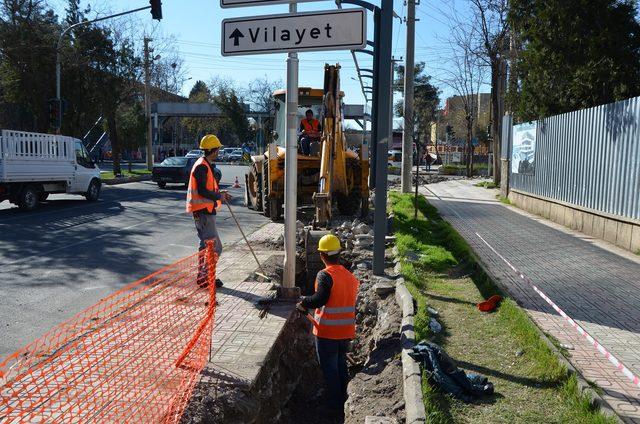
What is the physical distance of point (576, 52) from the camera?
15312 mm

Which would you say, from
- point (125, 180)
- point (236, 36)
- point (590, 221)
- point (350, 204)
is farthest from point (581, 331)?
point (125, 180)

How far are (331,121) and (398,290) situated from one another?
6106 mm

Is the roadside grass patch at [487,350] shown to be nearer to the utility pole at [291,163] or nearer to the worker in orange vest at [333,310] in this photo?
the worker in orange vest at [333,310]

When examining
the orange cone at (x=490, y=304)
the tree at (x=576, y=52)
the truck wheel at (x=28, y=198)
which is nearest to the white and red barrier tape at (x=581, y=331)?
the orange cone at (x=490, y=304)

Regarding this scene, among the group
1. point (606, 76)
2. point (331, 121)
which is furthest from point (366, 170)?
point (606, 76)

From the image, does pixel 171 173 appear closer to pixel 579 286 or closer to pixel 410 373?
pixel 579 286

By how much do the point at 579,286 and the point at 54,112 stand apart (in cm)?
2116

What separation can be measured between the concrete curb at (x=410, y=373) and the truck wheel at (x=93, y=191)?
16.1 meters

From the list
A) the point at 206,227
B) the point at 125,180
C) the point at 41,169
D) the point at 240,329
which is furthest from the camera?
the point at 125,180

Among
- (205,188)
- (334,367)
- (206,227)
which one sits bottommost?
(334,367)

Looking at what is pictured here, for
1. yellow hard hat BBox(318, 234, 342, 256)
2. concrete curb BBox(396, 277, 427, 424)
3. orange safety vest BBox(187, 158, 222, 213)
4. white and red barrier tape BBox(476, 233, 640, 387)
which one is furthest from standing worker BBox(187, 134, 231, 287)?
white and red barrier tape BBox(476, 233, 640, 387)

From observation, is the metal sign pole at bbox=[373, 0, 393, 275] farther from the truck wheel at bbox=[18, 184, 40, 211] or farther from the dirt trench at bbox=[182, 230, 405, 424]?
the truck wheel at bbox=[18, 184, 40, 211]

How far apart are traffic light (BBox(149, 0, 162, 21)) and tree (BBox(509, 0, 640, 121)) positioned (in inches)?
448

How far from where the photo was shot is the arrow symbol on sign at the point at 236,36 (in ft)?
20.8
